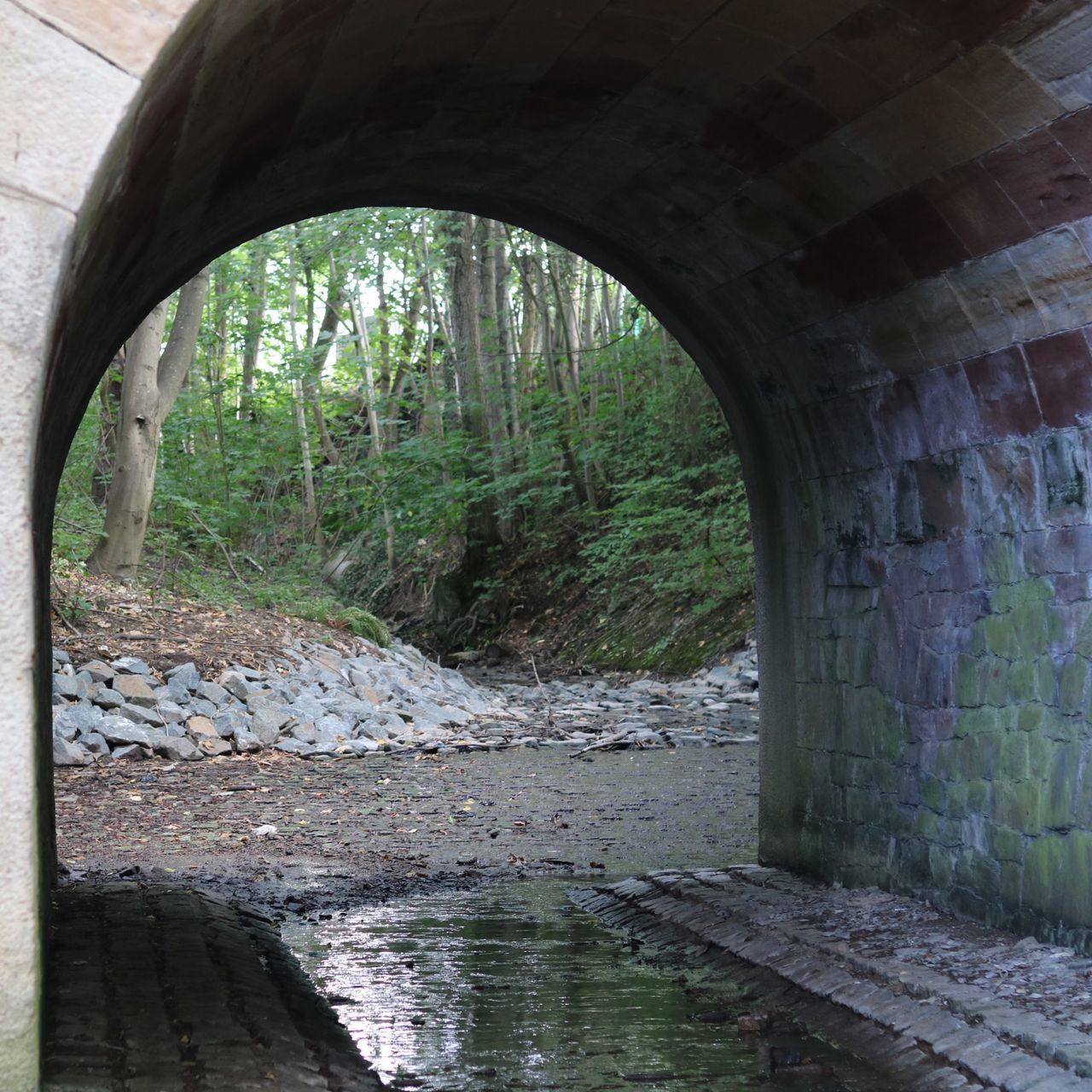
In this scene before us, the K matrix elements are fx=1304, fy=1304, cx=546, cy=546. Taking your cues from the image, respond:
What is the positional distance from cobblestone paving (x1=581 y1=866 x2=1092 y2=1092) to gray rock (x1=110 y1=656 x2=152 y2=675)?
7231 mm

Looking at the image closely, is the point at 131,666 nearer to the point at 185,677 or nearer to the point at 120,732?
the point at 185,677

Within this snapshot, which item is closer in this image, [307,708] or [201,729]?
[201,729]

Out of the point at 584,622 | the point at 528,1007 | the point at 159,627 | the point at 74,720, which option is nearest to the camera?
the point at 528,1007

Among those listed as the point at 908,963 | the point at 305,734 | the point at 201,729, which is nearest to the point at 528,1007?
the point at 908,963

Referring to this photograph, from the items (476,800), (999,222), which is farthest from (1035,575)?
(476,800)

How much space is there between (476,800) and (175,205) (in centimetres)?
664

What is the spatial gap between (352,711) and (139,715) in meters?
2.55

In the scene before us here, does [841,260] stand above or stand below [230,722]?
above

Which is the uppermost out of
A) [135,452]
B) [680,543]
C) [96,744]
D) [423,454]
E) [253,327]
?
[253,327]

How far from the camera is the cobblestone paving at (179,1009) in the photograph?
361 centimetres

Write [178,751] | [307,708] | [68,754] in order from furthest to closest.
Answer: [307,708], [178,751], [68,754]

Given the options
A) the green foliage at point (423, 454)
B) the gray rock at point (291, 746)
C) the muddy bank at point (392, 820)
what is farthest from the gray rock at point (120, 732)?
the green foliage at point (423, 454)

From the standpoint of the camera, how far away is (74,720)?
1184cm

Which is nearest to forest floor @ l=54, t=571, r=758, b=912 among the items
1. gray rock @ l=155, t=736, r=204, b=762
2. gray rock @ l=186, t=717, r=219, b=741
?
gray rock @ l=155, t=736, r=204, b=762
